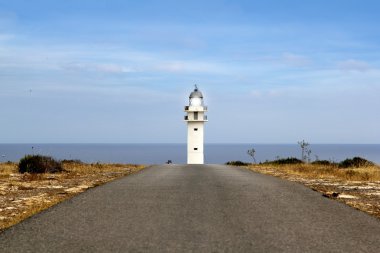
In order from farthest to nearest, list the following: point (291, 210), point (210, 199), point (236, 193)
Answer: point (236, 193)
point (210, 199)
point (291, 210)

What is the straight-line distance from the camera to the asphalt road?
7.52 m

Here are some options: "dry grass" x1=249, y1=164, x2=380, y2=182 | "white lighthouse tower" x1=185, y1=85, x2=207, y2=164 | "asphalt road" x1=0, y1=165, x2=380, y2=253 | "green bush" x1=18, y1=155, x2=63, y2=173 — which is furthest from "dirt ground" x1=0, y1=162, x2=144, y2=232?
"white lighthouse tower" x1=185, y1=85, x2=207, y2=164

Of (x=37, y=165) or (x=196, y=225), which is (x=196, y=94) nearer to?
(x=37, y=165)

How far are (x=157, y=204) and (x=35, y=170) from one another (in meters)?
14.2

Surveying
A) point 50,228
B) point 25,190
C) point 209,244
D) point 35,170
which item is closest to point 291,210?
point 209,244

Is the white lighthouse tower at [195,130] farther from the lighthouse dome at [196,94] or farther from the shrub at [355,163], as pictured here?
the shrub at [355,163]

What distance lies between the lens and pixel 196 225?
9.19m

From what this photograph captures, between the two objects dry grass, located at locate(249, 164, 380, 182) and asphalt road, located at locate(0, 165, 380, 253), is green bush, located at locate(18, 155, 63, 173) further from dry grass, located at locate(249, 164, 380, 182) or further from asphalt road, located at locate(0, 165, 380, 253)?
dry grass, located at locate(249, 164, 380, 182)

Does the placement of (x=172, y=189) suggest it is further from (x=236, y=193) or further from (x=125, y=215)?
(x=125, y=215)

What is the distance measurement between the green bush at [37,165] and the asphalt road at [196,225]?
37.5ft

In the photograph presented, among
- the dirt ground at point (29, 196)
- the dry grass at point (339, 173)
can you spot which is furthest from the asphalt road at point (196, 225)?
the dry grass at point (339, 173)

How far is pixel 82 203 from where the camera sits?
40.0ft

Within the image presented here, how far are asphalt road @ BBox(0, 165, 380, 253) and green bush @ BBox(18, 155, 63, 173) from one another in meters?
11.4

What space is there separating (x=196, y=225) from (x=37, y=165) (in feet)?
57.0
